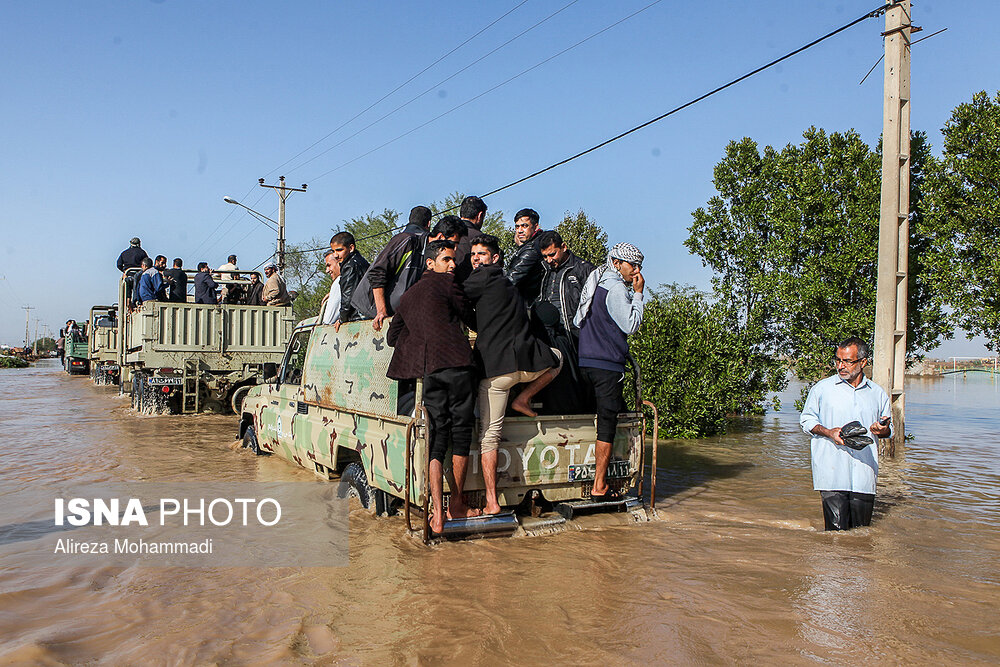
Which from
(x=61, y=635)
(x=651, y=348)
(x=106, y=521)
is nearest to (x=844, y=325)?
(x=651, y=348)

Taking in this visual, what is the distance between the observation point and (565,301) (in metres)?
6.69

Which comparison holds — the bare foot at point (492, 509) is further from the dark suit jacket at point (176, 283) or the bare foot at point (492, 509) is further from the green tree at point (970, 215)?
the dark suit jacket at point (176, 283)

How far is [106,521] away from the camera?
623cm

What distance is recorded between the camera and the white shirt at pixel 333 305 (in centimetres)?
743

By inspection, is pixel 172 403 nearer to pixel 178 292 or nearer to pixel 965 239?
pixel 178 292

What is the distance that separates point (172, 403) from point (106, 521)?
31.3 feet

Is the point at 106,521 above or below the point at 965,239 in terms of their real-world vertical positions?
below

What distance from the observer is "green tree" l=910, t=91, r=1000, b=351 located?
1169cm

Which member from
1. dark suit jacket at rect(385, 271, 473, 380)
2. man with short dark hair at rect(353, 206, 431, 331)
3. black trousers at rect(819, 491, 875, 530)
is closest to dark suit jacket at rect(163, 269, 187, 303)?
man with short dark hair at rect(353, 206, 431, 331)

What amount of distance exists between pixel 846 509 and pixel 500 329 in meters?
3.05

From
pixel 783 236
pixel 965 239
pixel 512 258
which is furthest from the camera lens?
pixel 783 236

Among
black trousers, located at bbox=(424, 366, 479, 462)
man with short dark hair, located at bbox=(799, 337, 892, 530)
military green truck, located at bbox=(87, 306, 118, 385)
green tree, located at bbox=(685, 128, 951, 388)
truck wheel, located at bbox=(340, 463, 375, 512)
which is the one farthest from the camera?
military green truck, located at bbox=(87, 306, 118, 385)

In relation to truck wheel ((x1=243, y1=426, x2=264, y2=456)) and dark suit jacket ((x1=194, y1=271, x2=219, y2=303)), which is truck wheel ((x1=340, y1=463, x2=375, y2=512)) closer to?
truck wheel ((x1=243, y1=426, x2=264, y2=456))

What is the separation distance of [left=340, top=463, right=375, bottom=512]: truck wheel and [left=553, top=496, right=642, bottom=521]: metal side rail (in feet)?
4.99
